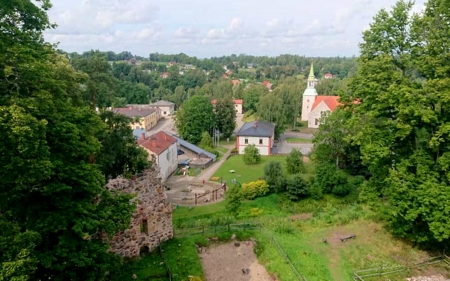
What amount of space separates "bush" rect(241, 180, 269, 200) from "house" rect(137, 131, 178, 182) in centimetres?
937

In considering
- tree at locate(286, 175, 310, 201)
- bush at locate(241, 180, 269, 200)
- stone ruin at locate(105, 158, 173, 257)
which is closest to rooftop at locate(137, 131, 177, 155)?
bush at locate(241, 180, 269, 200)

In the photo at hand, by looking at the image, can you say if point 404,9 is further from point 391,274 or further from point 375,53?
point 391,274

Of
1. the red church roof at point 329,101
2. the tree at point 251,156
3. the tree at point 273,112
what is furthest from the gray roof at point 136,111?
the red church roof at point 329,101

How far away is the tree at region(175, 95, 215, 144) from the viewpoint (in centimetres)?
5431

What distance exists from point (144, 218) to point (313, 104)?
57.3 metres

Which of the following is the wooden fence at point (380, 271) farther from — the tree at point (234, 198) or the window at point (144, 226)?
the tree at point (234, 198)

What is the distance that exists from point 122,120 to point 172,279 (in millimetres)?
9502

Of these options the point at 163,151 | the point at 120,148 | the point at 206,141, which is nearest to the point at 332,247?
the point at 120,148

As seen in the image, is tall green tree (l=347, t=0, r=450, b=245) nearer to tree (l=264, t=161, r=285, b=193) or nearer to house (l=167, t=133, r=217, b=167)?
tree (l=264, t=161, r=285, b=193)

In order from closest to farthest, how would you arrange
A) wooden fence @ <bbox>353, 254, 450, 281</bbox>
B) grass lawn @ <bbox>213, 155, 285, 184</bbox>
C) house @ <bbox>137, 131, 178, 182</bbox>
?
wooden fence @ <bbox>353, 254, 450, 281</bbox>, house @ <bbox>137, 131, 178, 182</bbox>, grass lawn @ <bbox>213, 155, 285, 184</bbox>

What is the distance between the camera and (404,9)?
1828cm

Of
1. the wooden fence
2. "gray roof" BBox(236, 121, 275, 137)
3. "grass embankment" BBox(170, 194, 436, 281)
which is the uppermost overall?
the wooden fence

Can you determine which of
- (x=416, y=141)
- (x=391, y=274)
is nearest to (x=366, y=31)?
(x=416, y=141)

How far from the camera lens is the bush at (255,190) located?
107 ft
